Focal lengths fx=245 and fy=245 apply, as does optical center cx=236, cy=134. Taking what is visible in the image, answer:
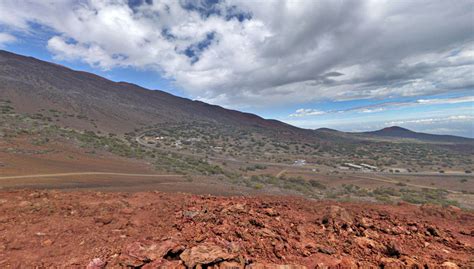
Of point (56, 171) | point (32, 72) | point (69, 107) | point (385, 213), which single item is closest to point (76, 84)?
point (32, 72)

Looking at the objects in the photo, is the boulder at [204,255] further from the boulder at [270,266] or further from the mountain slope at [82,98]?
the mountain slope at [82,98]

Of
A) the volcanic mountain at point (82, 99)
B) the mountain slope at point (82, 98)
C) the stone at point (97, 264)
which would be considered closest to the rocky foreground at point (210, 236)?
the stone at point (97, 264)

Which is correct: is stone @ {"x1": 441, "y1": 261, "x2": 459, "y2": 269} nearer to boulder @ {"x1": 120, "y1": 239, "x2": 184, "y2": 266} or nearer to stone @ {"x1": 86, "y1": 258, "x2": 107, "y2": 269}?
boulder @ {"x1": 120, "y1": 239, "x2": 184, "y2": 266}

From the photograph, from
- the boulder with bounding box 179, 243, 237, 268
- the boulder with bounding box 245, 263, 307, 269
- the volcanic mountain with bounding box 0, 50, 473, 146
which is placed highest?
the volcanic mountain with bounding box 0, 50, 473, 146

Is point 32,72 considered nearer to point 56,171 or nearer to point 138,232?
point 56,171

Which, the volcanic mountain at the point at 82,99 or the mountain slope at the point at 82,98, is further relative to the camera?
the mountain slope at the point at 82,98

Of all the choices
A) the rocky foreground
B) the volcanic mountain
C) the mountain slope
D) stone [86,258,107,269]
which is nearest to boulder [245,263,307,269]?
the rocky foreground

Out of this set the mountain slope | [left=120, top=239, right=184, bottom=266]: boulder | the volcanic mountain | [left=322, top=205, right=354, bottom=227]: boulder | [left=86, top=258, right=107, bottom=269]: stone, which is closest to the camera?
[left=86, top=258, right=107, bottom=269]: stone
